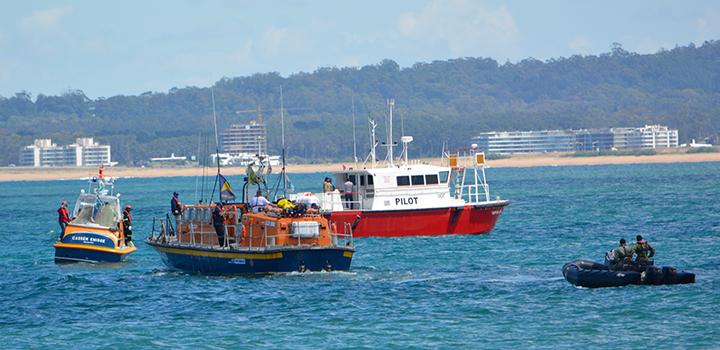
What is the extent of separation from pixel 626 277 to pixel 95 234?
20.3 meters

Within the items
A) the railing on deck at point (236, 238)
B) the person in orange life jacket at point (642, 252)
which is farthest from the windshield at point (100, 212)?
the person in orange life jacket at point (642, 252)

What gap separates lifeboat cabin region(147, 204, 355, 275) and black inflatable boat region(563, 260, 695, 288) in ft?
23.7

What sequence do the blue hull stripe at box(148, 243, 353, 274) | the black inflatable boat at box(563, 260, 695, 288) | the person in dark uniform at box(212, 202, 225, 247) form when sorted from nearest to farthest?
the black inflatable boat at box(563, 260, 695, 288) < the blue hull stripe at box(148, 243, 353, 274) < the person in dark uniform at box(212, 202, 225, 247)

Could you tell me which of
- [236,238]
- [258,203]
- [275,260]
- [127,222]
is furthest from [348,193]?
[275,260]

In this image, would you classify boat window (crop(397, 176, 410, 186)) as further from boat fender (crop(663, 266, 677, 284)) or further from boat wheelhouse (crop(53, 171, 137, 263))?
boat fender (crop(663, 266, 677, 284))

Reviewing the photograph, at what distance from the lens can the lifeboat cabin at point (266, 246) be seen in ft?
135

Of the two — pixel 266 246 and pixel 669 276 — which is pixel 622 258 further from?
pixel 266 246

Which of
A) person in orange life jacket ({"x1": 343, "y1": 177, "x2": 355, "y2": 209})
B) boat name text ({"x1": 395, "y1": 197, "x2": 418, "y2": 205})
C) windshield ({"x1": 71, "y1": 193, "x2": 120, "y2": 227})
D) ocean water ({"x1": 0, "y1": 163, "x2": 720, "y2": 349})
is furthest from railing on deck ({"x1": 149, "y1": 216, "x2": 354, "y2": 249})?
boat name text ({"x1": 395, "y1": 197, "x2": 418, "y2": 205})

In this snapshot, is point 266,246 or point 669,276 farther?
point 266,246

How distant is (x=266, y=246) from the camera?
41.2 metres

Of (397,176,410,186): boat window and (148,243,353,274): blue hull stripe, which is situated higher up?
(397,176,410,186): boat window

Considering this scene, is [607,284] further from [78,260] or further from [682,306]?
[78,260]

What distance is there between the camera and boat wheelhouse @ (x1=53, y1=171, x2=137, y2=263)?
4906cm

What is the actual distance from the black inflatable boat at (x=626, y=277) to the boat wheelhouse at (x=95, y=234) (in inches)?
721
